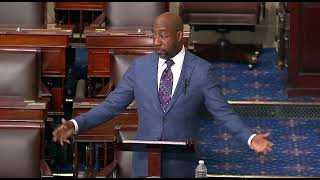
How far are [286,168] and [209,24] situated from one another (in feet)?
3.69

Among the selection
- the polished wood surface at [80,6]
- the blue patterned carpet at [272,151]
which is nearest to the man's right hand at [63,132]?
the blue patterned carpet at [272,151]

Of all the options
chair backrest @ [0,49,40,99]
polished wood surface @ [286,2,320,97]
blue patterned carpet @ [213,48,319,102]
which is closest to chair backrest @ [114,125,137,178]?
chair backrest @ [0,49,40,99]

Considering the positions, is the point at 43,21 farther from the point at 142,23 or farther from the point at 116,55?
the point at 116,55

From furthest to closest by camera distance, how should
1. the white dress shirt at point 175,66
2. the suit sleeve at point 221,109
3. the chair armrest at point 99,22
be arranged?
the chair armrest at point 99,22 < the white dress shirt at point 175,66 < the suit sleeve at point 221,109

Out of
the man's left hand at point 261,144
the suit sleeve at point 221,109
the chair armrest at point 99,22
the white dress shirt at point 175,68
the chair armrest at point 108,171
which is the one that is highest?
the chair armrest at point 99,22

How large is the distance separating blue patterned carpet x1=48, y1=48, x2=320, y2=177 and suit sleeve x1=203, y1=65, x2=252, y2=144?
2.88ft

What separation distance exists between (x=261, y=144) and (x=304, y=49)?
5.95 ft

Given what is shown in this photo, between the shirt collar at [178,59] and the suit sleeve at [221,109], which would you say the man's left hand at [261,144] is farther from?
the shirt collar at [178,59]

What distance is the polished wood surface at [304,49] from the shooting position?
3.60 meters

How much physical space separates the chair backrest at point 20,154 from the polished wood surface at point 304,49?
148 centimetres

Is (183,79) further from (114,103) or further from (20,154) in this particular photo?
(20,154)

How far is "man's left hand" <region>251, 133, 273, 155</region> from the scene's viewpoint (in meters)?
1.87

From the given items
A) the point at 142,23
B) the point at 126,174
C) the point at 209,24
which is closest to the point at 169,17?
the point at 126,174

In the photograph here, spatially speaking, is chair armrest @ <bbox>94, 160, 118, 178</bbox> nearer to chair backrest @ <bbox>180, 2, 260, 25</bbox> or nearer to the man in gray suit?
the man in gray suit
